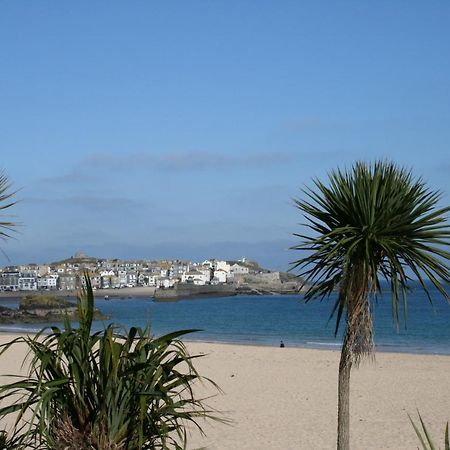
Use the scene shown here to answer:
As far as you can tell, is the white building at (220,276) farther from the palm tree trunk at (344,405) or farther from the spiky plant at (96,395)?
the spiky plant at (96,395)

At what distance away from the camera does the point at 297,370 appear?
24094 mm

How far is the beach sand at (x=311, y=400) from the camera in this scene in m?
13.1

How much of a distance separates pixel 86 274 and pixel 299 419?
10.6 meters

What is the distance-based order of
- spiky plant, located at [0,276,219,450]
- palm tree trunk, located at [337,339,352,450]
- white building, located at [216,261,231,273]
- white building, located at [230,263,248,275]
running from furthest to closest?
white building, located at [230,263,248,275] → white building, located at [216,261,231,273] → palm tree trunk, located at [337,339,352,450] → spiky plant, located at [0,276,219,450]

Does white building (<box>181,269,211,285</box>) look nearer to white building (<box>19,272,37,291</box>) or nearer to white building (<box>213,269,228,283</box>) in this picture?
white building (<box>213,269,228,283</box>)

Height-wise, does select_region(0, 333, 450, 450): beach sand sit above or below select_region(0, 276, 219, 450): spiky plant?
below

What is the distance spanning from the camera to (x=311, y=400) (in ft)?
58.2

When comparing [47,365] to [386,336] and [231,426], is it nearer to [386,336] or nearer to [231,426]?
[231,426]

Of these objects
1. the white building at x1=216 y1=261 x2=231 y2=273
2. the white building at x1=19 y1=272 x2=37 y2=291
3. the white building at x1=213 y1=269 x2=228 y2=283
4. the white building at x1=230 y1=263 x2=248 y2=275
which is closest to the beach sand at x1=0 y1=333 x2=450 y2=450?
the white building at x1=213 y1=269 x2=228 y2=283

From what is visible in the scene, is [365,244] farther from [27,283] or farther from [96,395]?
[27,283]

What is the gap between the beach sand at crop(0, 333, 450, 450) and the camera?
1311cm

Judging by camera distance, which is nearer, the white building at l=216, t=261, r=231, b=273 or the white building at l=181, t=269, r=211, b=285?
the white building at l=181, t=269, r=211, b=285

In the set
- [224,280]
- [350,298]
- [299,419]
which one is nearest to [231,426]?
[299,419]

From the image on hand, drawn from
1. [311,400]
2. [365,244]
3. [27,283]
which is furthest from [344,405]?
[27,283]
